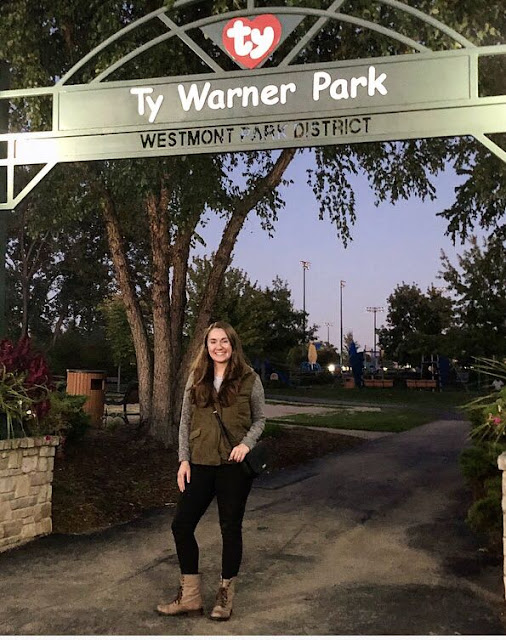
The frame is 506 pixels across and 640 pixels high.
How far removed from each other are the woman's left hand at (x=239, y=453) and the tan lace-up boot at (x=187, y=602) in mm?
808

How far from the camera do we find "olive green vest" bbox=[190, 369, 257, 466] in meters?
4.12

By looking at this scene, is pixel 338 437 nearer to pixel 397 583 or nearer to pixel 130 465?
pixel 130 465

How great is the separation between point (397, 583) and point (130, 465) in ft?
16.4

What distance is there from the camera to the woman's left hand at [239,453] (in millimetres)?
4039

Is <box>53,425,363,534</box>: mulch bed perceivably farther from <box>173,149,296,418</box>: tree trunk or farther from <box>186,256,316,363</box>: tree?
<box>186,256,316,363</box>: tree

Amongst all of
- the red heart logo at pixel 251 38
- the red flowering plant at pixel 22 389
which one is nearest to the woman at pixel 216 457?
the red flowering plant at pixel 22 389

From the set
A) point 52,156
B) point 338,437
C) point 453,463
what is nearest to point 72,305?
point 338,437

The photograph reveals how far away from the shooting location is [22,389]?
6164mm

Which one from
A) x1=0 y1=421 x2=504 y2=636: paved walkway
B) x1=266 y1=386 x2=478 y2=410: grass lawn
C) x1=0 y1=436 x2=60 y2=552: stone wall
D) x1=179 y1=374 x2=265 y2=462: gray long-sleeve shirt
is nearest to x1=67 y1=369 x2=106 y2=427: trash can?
x1=0 y1=421 x2=504 y2=636: paved walkway

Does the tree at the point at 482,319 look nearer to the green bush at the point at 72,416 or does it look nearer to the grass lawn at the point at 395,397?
the grass lawn at the point at 395,397

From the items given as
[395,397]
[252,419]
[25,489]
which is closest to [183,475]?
[252,419]

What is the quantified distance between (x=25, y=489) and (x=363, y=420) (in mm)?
13576

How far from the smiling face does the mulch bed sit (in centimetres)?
308

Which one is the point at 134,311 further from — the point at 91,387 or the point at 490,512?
the point at 490,512
